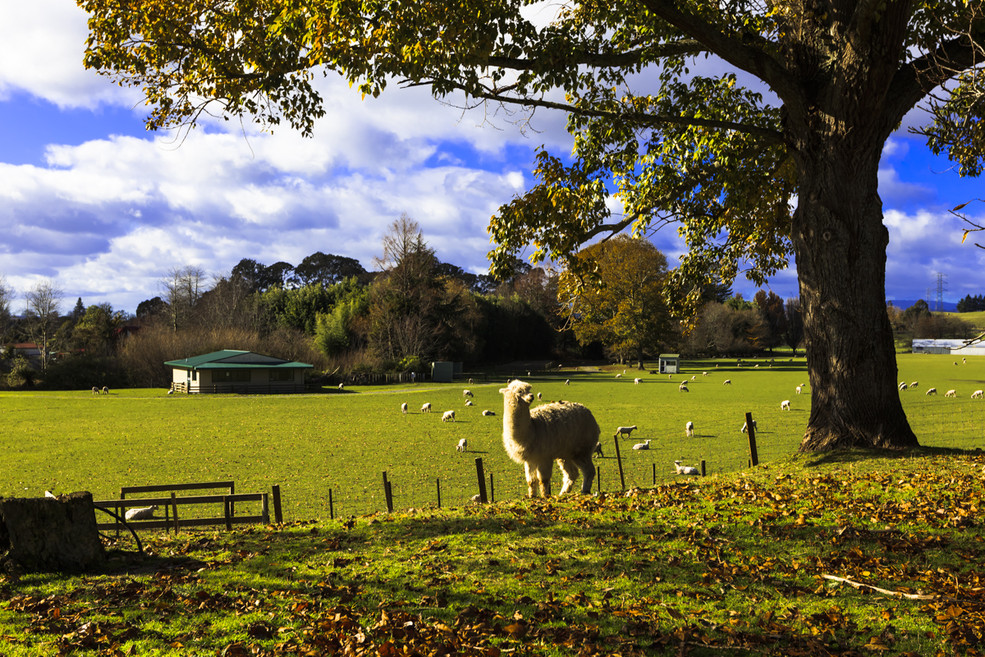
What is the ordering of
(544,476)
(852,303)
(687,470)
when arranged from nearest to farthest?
(852,303), (544,476), (687,470)

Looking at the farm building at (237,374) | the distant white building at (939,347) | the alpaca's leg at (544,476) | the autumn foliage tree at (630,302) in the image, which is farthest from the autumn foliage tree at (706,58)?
the distant white building at (939,347)

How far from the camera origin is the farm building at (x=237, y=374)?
56562 mm

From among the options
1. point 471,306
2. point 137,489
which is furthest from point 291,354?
point 137,489

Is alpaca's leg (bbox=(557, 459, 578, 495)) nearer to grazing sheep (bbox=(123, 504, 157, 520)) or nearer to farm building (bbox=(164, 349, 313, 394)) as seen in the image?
grazing sheep (bbox=(123, 504, 157, 520))

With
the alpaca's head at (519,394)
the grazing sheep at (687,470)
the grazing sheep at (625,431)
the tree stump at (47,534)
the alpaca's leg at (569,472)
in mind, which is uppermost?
the alpaca's head at (519,394)

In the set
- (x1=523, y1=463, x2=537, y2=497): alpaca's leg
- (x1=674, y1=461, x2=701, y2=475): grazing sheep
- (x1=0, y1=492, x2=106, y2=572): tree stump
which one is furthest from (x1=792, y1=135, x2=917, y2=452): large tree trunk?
(x1=0, y1=492, x2=106, y2=572): tree stump

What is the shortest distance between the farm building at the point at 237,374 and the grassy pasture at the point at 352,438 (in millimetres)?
5691

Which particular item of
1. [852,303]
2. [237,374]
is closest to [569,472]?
[852,303]

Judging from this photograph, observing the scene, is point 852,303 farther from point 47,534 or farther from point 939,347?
point 939,347

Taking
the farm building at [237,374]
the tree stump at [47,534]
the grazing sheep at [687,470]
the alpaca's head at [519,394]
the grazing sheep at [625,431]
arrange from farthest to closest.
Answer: the farm building at [237,374] → the grazing sheep at [625,431] → the grazing sheep at [687,470] → the alpaca's head at [519,394] → the tree stump at [47,534]

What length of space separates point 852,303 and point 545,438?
19.3 ft

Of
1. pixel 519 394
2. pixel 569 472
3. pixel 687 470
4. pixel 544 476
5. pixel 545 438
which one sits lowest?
pixel 687 470

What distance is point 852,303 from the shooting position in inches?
421

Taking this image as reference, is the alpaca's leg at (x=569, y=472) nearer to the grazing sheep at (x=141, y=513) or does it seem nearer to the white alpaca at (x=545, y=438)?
the white alpaca at (x=545, y=438)
